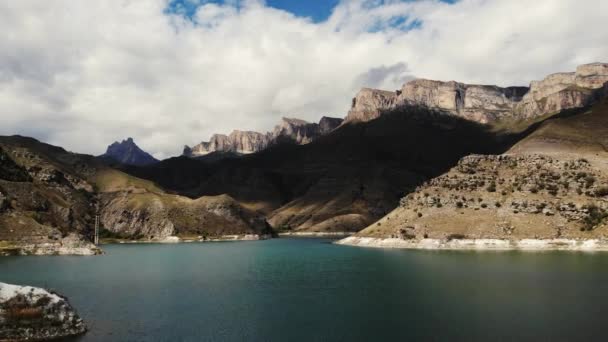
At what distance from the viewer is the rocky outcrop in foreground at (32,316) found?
1710 inches

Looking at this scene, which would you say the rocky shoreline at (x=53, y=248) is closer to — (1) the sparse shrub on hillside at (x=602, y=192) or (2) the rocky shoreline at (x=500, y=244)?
(2) the rocky shoreline at (x=500, y=244)

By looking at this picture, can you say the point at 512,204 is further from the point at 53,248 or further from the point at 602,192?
the point at 53,248

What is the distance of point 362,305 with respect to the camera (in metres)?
62.4

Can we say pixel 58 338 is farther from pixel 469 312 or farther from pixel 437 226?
pixel 437 226

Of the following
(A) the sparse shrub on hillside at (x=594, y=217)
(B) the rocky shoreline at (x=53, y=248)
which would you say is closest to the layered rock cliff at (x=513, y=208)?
(A) the sparse shrub on hillside at (x=594, y=217)

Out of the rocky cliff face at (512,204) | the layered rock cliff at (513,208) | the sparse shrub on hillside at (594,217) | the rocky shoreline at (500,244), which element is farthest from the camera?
the rocky cliff face at (512,204)

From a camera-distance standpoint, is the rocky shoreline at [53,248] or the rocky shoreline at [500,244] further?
the rocky shoreline at [53,248]

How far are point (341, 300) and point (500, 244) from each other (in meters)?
102

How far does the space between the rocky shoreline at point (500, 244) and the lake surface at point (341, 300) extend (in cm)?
3203

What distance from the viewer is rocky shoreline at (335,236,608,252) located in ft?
463

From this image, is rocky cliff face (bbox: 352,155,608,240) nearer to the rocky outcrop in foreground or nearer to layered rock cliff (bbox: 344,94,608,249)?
layered rock cliff (bbox: 344,94,608,249)

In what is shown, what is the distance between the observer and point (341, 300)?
219 ft

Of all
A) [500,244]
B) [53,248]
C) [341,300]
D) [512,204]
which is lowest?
[341,300]

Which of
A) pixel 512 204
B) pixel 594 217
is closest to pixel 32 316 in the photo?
pixel 512 204
